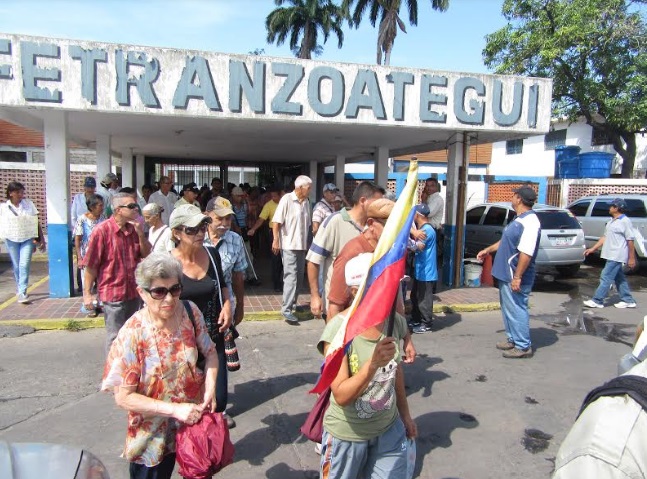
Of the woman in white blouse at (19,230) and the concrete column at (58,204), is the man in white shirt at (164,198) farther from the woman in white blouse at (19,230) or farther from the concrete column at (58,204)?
the woman in white blouse at (19,230)

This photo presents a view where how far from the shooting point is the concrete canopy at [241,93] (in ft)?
20.2

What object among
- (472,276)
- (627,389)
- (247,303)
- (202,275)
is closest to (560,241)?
(472,276)

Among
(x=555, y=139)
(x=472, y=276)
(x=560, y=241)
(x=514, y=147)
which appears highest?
(x=555, y=139)

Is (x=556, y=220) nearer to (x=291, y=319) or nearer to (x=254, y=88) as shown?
(x=291, y=319)

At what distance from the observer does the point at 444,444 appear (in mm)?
3529

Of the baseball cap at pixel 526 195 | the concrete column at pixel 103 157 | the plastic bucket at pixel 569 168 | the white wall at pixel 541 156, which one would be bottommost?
the baseball cap at pixel 526 195

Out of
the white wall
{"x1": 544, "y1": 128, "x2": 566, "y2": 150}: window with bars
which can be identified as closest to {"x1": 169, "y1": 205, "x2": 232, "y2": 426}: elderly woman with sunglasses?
the white wall

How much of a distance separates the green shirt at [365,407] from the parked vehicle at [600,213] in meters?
10.8

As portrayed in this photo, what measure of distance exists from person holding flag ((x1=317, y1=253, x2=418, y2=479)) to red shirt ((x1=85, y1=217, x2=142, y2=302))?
2.35 meters

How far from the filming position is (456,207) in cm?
859

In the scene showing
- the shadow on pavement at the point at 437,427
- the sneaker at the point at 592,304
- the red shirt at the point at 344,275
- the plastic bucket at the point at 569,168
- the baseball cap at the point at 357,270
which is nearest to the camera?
the baseball cap at the point at 357,270

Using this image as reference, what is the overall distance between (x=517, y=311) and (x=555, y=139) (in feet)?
75.4

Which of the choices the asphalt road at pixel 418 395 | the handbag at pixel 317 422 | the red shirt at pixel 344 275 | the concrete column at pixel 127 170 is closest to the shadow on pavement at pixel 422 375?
the asphalt road at pixel 418 395

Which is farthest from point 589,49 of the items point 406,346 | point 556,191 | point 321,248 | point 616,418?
point 616,418
